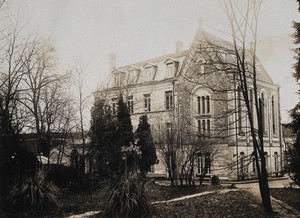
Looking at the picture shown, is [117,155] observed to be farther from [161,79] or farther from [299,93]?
[161,79]

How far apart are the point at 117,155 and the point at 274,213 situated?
852cm

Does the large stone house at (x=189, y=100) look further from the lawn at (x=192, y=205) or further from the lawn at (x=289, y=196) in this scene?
the lawn at (x=192, y=205)

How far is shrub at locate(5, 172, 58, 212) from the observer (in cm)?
1168

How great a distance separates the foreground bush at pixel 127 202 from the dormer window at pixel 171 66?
25.5m

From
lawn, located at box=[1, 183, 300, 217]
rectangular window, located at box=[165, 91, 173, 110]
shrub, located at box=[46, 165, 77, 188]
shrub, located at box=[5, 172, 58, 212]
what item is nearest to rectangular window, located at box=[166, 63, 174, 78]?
rectangular window, located at box=[165, 91, 173, 110]

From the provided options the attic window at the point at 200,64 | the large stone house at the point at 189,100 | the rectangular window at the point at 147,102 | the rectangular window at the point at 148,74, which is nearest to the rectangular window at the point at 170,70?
the large stone house at the point at 189,100

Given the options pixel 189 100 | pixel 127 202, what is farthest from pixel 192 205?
pixel 189 100

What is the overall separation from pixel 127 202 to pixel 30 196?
3663 millimetres

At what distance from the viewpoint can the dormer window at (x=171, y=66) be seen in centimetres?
3606

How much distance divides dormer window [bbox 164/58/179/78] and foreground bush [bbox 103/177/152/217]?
25526mm

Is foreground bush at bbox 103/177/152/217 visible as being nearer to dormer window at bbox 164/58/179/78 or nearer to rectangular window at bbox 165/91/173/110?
rectangular window at bbox 165/91/173/110

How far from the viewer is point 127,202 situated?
10.8 m

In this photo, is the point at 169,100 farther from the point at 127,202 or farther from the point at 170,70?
the point at 127,202

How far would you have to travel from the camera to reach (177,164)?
2153cm
